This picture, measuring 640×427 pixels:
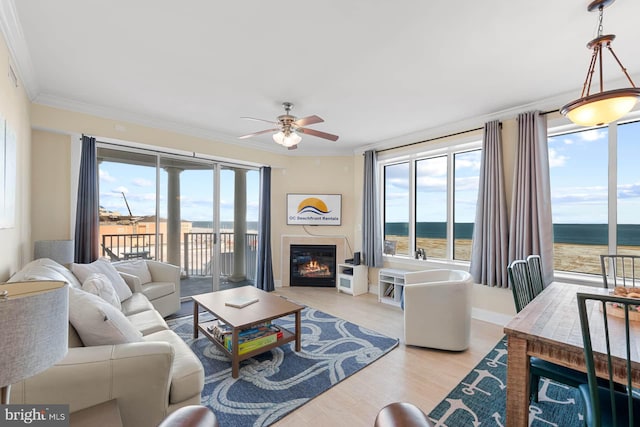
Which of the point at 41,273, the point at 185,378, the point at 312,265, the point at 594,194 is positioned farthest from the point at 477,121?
the point at 41,273

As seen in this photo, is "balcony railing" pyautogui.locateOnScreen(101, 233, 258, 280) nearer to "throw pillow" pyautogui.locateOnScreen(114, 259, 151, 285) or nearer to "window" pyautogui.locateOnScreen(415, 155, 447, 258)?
"throw pillow" pyautogui.locateOnScreen(114, 259, 151, 285)

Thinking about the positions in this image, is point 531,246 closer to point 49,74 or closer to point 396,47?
point 396,47

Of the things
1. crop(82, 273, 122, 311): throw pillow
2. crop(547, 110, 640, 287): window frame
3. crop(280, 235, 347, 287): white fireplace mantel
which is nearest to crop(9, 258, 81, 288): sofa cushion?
crop(82, 273, 122, 311): throw pillow

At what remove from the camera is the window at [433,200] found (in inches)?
158

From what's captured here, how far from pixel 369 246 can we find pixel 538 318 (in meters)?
3.27

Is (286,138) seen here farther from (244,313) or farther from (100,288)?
(100,288)

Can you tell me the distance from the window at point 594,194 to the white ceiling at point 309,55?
0.59m

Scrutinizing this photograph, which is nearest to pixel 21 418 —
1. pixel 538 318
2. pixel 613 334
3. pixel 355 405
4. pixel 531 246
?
pixel 355 405

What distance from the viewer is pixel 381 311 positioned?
3.90 meters

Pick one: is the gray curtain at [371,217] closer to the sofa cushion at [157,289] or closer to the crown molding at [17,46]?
the sofa cushion at [157,289]

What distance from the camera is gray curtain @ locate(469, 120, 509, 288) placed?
337 centimetres

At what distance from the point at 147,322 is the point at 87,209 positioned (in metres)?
1.97

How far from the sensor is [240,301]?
9.10 feet

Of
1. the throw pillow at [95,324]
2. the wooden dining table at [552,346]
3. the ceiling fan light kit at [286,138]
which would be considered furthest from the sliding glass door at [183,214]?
the wooden dining table at [552,346]
